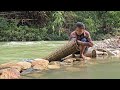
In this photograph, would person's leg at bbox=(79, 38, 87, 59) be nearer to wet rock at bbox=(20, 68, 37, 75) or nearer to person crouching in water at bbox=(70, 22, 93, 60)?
person crouching in water at bbox=(70, 22, 93, 60)

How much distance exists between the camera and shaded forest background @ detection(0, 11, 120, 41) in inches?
599

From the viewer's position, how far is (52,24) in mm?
15961

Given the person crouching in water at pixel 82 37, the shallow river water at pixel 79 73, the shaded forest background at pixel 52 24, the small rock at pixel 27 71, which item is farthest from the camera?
the shaded forest background at pixel 52 24

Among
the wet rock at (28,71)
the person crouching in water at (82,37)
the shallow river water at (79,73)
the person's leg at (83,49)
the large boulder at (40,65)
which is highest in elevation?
the person crouching in water at (82,37)

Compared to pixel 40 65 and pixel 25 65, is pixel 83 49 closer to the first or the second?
pixel 40 65

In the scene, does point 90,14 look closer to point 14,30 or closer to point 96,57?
point 14,30

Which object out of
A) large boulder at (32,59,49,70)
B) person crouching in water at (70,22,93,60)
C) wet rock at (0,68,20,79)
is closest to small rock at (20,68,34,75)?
large boulder at (32,59,49,70)

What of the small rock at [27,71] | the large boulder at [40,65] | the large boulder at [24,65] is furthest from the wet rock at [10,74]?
the large boulder at [40,65]

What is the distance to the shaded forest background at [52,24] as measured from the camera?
49.9ft

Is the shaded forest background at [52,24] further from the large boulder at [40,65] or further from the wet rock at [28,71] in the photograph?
the wet rock at [28,71]

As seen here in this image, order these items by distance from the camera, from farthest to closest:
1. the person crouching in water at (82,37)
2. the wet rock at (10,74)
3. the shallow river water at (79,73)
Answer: the person crouching in water at (82,37) < the shallow river water at (79,73) < the wet rock at (10,74)

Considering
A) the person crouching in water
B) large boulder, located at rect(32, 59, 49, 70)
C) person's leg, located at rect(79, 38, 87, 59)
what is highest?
the person crouching in water

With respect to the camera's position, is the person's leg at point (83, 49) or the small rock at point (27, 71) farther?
the person's leg at point (83, 49)
